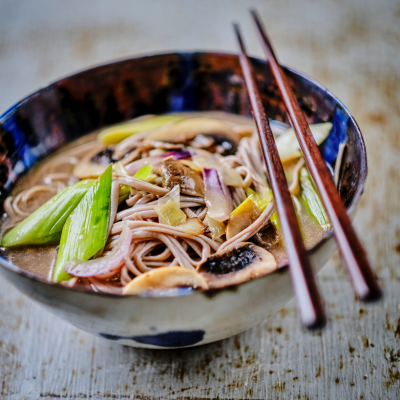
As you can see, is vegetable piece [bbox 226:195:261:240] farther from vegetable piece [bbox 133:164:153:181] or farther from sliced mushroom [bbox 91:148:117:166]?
sliced mushroom [bbox 91:148:117:166]

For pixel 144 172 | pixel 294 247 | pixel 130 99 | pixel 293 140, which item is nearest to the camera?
pixel 294 247

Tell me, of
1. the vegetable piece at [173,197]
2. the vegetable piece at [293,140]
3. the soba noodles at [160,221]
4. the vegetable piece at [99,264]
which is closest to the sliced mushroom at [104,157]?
the soba noodles at [160,221]

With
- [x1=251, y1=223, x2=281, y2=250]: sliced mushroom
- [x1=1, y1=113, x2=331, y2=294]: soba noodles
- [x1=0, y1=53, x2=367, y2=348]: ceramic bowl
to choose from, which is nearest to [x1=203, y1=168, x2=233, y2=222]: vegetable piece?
[x1=1, y1=113, x2=331, y2=294]: soba noodles

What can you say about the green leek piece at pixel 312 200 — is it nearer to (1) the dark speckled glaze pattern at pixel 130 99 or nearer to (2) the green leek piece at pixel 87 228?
(1) the dark speckled glaze pattern at pixel 130 99

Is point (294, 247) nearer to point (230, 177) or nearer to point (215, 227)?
point (215, 227)

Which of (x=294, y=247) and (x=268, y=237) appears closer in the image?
(x=294, y=247)

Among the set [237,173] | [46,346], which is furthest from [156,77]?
[46,346]

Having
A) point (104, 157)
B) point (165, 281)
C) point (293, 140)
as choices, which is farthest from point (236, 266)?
point (104, 157)
